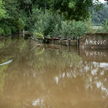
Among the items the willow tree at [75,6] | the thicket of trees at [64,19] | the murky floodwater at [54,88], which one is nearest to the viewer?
the murky floodwater at [54,88]

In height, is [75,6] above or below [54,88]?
above

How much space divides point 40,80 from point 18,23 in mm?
37012

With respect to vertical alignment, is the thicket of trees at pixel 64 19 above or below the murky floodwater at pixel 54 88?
above

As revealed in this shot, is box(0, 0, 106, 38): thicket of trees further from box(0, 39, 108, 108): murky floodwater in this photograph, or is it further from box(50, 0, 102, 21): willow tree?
box(0, 39, 108, 108): murky floodwater

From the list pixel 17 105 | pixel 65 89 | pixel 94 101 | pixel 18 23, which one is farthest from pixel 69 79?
pixel 18 23

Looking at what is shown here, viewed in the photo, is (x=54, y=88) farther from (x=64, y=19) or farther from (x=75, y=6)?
(x=64, y=19)

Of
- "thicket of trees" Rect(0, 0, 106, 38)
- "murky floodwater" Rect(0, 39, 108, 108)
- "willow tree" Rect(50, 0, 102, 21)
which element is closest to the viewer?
"murky floodwater" Rect(0, 39, 108, 108)

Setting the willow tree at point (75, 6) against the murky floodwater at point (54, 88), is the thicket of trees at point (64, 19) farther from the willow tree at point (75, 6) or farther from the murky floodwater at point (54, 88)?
the murky floodwater at point (54, 88)

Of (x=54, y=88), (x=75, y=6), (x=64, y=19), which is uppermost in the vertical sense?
(x=75, y=6)

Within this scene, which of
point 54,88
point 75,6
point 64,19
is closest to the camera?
point 54,88

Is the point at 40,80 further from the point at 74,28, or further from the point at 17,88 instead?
the point at 74,28

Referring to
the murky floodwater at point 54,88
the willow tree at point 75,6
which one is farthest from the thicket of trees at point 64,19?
the murky floodwater at point 54,88

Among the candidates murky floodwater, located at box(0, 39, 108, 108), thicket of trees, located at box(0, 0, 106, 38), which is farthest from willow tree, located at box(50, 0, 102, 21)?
murky floodwater, located at box(0, 39, 108, 108)

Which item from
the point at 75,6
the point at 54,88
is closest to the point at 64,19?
the point at 75,6
